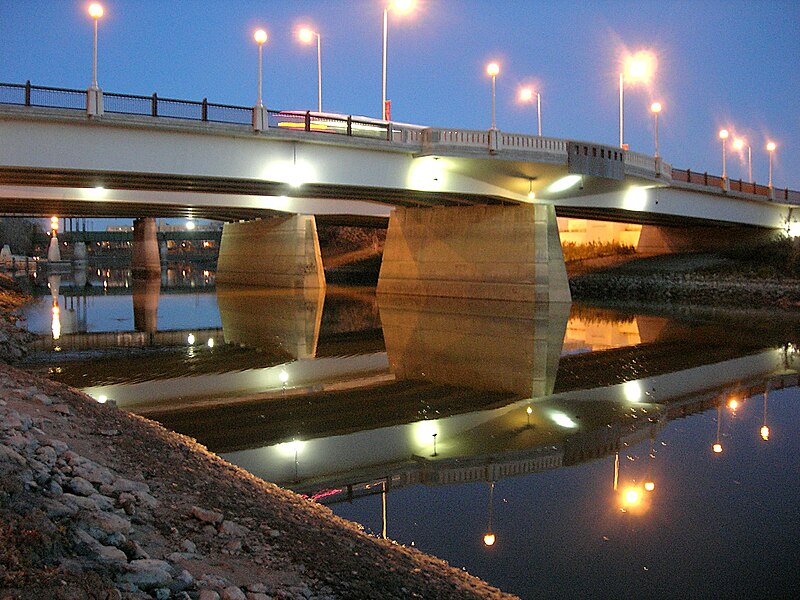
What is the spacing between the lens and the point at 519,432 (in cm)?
1369

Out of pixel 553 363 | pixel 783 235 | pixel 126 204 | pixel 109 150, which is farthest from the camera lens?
pixel 783 235

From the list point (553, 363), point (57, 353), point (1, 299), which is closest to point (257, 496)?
point (553, 363)

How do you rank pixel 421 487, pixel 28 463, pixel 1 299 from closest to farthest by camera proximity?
pixel 28 463
pixel 421 487
pixel 1 299

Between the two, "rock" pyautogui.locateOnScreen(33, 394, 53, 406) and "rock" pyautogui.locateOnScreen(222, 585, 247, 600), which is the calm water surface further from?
"rock" pyautogui.locateOnScreen(222, 585, 247, 600)

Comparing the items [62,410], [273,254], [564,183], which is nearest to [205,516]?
[62,410]

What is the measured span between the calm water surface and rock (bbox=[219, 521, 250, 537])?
7.56ft

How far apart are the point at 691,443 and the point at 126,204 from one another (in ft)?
150

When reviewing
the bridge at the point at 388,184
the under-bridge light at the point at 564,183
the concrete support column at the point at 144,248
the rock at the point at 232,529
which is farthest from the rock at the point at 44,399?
the concrete support column at the point at 144,248

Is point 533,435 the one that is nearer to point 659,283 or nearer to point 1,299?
point 1,299

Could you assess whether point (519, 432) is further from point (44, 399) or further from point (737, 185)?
point (737, 185)

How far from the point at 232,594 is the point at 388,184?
98.2ft

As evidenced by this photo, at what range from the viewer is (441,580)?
697cm

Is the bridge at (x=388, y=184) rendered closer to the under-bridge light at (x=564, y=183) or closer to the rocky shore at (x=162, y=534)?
the under-bridge light at (x=564, y=183)

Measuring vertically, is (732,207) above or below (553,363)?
above
